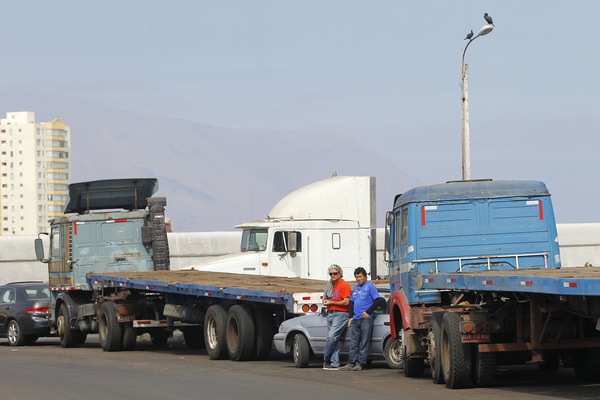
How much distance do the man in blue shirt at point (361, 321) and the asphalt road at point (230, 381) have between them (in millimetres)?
315

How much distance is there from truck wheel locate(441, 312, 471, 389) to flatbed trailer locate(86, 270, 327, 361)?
4095 mm

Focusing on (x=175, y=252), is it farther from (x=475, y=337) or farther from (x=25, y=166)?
(x=25, y=166)

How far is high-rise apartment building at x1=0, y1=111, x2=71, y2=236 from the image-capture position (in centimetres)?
19600

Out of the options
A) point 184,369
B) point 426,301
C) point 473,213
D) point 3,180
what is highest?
point 3,180

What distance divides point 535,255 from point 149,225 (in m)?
11.3

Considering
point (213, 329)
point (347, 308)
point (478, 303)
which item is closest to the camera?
point (478, 303)

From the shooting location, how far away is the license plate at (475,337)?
1349 cm

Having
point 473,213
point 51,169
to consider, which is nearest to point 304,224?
point 473,213

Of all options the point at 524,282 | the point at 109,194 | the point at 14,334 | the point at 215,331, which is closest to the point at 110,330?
the point at 215,331

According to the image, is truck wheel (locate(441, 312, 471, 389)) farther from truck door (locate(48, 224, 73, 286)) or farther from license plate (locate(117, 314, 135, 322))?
truck door (locate(48, 224, 73, 286))

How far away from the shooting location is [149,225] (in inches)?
967

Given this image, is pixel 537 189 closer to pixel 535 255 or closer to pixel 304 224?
pixel 535 255

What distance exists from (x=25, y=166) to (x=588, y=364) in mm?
190839

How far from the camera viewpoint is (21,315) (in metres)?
24.8
